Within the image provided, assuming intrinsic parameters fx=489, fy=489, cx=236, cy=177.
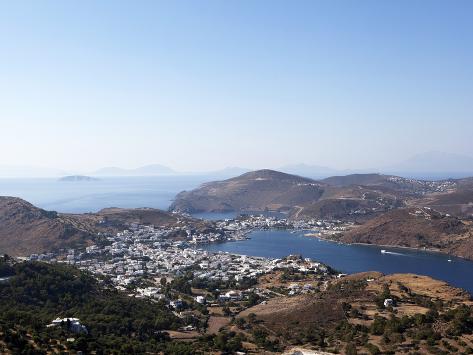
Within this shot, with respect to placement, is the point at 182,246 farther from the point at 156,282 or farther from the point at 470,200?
the point at 470,200

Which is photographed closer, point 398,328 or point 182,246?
point 398,328

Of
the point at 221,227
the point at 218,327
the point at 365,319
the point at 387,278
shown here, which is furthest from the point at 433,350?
the point at 221,227

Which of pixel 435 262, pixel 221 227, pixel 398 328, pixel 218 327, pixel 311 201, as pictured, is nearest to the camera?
pixel 398 328

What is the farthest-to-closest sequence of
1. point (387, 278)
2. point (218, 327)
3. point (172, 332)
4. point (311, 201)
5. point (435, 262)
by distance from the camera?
point (311, 201)
point (435, 262)
point (387, 278)
point (218, 327)
point (172, 332)

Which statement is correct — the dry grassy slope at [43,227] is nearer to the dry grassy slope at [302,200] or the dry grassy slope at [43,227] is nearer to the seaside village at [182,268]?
the seaside village at [182,268]

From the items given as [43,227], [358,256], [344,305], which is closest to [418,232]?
[358,256]

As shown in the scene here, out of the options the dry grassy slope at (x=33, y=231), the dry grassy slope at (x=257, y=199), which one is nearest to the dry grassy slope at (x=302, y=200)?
the dry grassy slope at (x=257, y=199)
